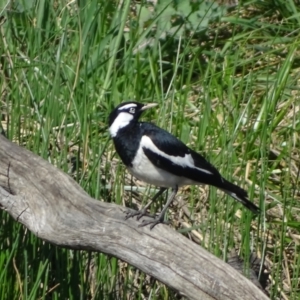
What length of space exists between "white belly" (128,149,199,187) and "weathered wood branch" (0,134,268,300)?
39cm

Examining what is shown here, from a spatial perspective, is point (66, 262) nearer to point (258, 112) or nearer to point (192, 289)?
point (192, 289)

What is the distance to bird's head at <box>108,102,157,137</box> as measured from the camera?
140 inches

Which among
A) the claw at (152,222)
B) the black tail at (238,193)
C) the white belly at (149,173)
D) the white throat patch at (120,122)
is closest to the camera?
the claw at (152,222)

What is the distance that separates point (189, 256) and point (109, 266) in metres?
0.78

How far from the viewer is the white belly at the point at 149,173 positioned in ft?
11.2

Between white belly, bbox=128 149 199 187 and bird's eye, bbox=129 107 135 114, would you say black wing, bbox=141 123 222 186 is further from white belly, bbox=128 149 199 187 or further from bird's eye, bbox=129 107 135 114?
bird's eye, bbox=129 107 135 114

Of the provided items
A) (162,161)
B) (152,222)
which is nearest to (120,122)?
(162,161)

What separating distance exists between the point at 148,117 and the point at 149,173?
1.03 meters

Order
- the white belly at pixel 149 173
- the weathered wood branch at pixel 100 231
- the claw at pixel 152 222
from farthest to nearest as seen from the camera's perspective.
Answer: the white belly at pixel 149 173
the claw at pixel 152 222
the weathered wood branch at pixel 100 231

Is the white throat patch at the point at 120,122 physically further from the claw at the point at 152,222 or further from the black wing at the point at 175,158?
the claw at the point at 152,222

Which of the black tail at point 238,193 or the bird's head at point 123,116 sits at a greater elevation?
the bird's head at point 123,116

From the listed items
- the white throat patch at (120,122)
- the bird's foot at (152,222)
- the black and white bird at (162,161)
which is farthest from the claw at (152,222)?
the white throat patch at (120,122)

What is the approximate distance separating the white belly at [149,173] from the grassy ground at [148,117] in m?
0.13

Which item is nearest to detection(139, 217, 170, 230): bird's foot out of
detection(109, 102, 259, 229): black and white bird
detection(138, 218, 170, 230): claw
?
detection(138, 218, 170, 230): claw
